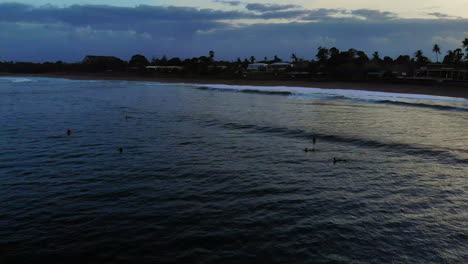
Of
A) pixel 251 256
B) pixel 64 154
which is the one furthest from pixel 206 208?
pixel 64 154

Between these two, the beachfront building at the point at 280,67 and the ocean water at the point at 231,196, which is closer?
the ocean water at the point at 231,196

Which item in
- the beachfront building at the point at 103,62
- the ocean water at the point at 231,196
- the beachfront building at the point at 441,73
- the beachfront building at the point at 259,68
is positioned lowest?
the ocean water at the point at 231,196

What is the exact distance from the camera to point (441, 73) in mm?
95188

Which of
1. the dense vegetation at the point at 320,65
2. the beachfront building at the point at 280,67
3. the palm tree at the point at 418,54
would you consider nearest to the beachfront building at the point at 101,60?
the dense vegetation at the point at 320,65

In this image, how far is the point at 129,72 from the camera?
5817 inches

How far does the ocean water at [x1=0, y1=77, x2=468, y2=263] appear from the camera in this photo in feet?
29.6

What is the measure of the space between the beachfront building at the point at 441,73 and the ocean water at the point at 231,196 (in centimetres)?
7401

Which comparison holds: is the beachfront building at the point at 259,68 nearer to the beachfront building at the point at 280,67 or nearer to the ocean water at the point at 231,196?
the beachfront building at the point at 280,67

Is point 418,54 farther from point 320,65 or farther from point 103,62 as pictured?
point 103,62

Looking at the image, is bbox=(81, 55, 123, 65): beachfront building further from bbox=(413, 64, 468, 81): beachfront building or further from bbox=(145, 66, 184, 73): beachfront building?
bbox=(413, 64, 468, 81): beachfront building

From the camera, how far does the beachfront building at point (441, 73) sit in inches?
3372

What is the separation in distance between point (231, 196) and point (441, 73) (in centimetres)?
10403

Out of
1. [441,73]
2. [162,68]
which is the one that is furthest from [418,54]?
[162,68]

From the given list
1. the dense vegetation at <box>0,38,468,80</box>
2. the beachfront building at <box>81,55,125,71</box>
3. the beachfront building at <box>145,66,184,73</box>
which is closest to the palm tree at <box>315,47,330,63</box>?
the dense vegetation at <box>0,38,468,80</box>
